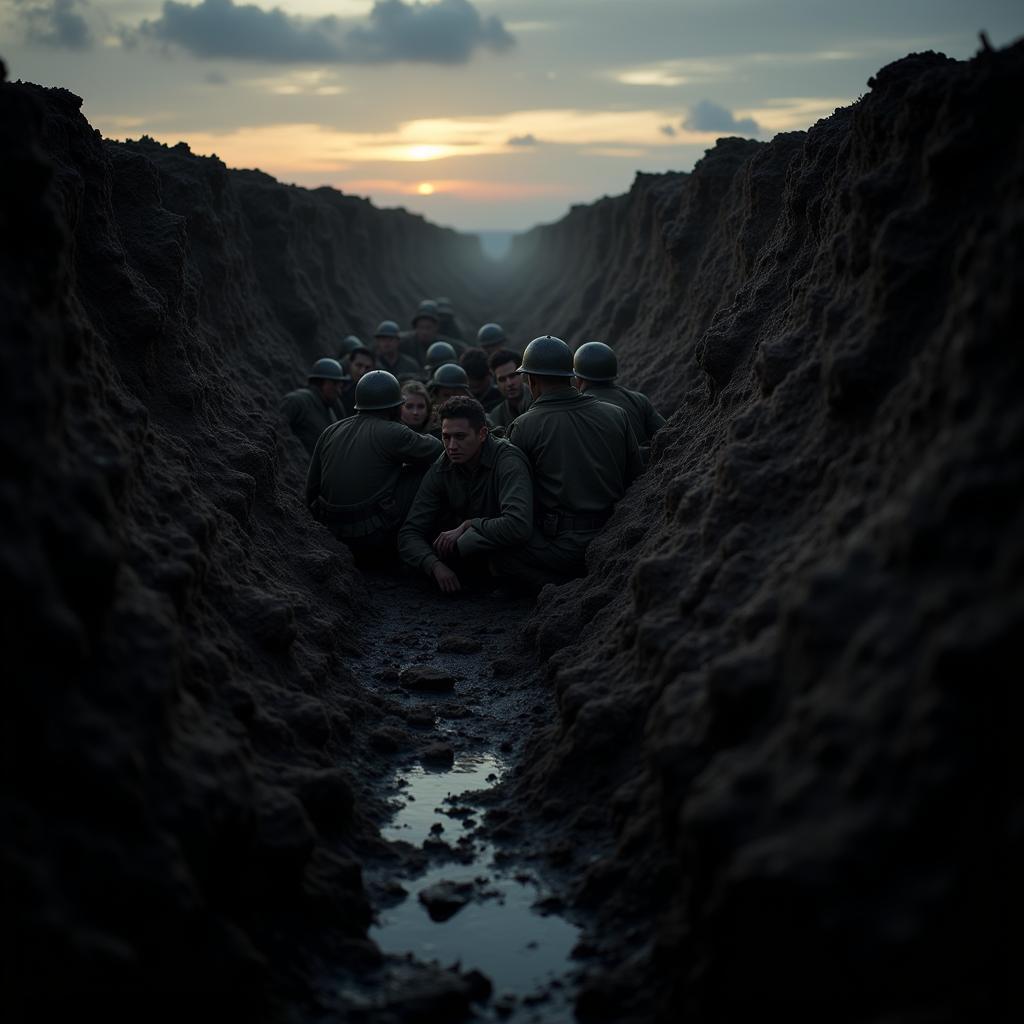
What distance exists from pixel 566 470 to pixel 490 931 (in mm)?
4407

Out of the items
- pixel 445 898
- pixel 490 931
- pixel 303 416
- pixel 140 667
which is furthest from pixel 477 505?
pixel 140 667

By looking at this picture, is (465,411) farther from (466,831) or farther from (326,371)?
(326,371)

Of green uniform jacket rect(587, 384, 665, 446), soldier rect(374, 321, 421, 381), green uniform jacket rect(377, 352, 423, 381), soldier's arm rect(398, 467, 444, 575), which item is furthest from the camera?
green uniform jacket rect(377, 352, 423, 381)

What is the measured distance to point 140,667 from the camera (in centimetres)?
341

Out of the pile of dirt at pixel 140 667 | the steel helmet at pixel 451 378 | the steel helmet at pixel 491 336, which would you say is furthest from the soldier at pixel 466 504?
the steel helmet at pixel 491 336

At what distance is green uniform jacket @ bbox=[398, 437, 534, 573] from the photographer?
7637 mm

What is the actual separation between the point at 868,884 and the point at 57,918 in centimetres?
203

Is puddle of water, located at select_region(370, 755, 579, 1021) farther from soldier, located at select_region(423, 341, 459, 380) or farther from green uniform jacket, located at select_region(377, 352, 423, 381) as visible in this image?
green uniform jacket, located at select_region(377, 352, 423, 381)

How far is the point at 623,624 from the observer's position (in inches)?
212

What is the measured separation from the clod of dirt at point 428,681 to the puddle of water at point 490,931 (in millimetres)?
1818

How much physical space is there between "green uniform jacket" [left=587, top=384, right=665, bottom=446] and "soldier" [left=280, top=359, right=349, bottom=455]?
347cm

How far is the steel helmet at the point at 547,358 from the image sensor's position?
816 cm

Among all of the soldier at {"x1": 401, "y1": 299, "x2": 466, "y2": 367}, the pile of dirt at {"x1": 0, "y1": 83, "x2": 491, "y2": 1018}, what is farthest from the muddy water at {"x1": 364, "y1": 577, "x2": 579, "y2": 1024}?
the soldier at {"x1": 401, "y1": 299, "x2": 466, "y2": 367}

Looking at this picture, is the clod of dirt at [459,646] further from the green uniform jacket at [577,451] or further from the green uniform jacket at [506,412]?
the green uniform jacket at [506,412]
